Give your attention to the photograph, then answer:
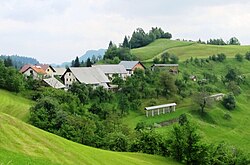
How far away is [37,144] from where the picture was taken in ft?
103

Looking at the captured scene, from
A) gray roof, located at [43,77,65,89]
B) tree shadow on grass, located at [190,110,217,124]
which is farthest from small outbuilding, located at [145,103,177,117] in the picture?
gray roof, located at [43,77,65,89]

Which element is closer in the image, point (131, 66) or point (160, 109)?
point (160, 109)

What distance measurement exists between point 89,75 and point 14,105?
33.4m

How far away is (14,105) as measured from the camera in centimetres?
7100

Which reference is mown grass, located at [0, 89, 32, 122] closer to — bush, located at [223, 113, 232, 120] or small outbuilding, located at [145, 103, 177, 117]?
small outbuilding, located at [145, 103, 177, 117]

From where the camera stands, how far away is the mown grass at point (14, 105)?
215 feet

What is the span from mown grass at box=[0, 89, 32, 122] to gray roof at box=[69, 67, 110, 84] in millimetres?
21052

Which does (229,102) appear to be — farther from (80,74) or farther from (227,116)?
(80,74)

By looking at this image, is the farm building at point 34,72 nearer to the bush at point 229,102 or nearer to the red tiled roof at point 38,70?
the red tiled roof at point 38,70

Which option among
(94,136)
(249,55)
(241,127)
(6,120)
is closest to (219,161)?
(94,136)

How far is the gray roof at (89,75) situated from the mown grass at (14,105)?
69.1 feet

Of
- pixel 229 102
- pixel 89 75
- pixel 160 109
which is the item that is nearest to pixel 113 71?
pixel 89 75

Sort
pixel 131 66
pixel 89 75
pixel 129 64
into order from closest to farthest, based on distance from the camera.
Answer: pixel 89 75
pixel 131 66
pixel 129 64

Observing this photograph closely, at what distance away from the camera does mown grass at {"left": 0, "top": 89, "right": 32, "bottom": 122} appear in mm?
65613
